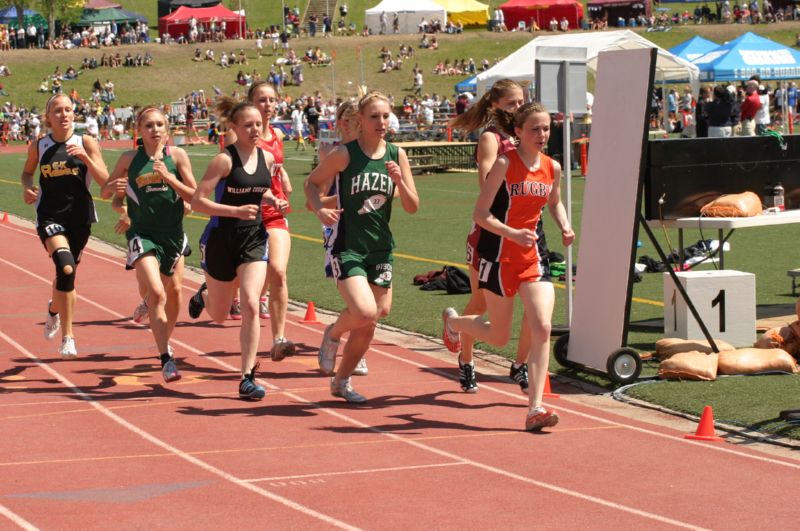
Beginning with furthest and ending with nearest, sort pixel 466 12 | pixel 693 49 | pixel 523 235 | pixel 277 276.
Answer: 1. pixel 466 12
2. pixel 693 49
3. pixel 277 276
4. pixel 523 235

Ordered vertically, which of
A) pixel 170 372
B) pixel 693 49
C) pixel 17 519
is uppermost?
pixel 693 49

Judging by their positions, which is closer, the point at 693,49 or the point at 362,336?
the point at 362,336

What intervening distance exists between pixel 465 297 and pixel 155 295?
4.79m

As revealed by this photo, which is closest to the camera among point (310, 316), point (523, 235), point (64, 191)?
point (523, 235)

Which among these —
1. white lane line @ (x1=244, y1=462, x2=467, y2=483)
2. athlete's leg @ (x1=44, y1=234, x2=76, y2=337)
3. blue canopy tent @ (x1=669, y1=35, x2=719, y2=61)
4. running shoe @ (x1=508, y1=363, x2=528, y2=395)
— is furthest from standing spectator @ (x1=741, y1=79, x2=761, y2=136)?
white lane line @ (x1=244, y1=462, x2=467, y2=483)

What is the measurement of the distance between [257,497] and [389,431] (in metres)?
1.73

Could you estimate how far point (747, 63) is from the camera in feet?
125

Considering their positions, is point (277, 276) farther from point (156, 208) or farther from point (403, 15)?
point (403, 15)

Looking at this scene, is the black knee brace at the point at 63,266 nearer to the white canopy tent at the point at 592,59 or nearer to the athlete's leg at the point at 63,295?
the athlete's leg at the point at 63,295

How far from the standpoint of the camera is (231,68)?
247 feet

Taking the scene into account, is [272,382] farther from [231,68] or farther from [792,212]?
[231,68]

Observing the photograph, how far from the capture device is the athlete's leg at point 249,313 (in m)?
9.01

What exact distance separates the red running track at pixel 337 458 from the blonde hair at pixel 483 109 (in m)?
1.83

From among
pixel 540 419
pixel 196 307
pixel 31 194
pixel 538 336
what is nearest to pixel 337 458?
pixel 540 419
